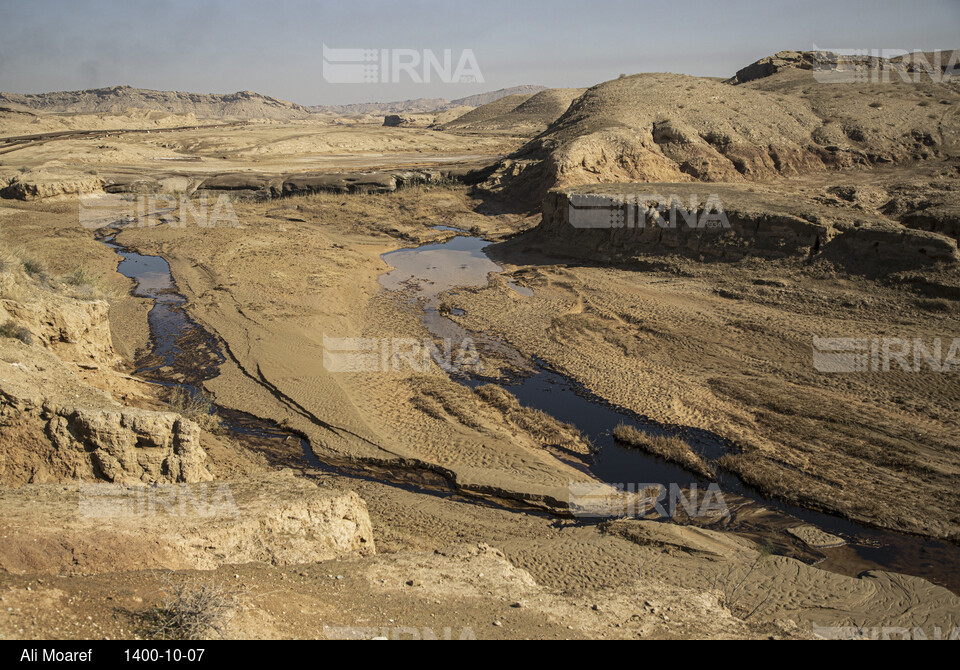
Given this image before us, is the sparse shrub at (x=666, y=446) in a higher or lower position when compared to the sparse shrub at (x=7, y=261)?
lower

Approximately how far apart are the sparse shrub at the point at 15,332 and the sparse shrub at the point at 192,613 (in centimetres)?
576

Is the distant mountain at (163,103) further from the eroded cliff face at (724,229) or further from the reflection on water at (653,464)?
the reflection on water at (653,464)

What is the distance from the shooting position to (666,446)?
1002 cm

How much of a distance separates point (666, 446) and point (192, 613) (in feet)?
25.3

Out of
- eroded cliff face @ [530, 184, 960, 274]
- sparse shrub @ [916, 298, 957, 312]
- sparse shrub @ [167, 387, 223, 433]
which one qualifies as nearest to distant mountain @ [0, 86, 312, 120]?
eroded cliff face @ [530, 184, 960, 274]

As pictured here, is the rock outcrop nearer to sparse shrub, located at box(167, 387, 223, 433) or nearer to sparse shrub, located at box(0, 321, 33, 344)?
sparse shrub, located at box(0, 321, 33, 344)

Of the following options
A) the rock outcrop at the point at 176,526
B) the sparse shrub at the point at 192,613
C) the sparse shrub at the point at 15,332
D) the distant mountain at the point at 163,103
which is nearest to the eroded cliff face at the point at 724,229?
the rock outcrop at the point at 176,526

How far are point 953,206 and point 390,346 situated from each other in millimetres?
14902

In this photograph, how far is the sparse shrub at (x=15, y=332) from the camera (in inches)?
332

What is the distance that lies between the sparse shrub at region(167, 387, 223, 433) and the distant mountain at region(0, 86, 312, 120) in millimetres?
119009

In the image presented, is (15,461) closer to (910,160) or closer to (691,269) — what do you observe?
(691,269)

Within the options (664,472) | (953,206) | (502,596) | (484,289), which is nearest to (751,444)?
(664,472)

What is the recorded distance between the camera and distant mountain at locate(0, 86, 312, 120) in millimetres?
112688

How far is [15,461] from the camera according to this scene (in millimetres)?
6562
